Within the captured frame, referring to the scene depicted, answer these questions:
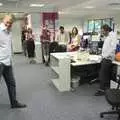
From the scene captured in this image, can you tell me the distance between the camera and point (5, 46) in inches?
140

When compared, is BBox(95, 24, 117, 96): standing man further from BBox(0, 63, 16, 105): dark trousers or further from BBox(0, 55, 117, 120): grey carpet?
BBox(0, 63, 16, 105): dark trousers

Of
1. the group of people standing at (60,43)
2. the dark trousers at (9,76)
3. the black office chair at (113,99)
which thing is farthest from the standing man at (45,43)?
the black office chair at (113,99)

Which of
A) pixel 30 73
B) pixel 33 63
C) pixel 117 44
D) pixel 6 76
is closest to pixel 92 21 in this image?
pixel 33 63

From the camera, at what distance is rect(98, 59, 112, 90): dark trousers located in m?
4.47

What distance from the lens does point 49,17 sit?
11.6 metres

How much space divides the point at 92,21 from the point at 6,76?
15187 millimetres

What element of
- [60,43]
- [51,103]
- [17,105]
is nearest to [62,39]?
[60,43]

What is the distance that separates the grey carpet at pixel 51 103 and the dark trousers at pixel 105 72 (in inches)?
13.7

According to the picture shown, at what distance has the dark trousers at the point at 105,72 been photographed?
447 cm

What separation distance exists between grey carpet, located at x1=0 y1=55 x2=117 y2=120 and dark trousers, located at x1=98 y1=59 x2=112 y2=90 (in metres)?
0.35

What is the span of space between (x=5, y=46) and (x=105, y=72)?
2.07 m

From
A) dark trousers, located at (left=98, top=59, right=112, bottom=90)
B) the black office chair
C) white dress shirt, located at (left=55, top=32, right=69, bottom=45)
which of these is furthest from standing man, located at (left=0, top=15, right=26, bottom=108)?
white dress shirt, located at (left=55, top=32, right=69, bottom=45)

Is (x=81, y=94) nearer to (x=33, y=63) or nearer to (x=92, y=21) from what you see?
(x=33, y=63)

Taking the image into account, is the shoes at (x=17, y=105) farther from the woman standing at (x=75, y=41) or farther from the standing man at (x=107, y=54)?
the woman standing at (x=75, y=41)
